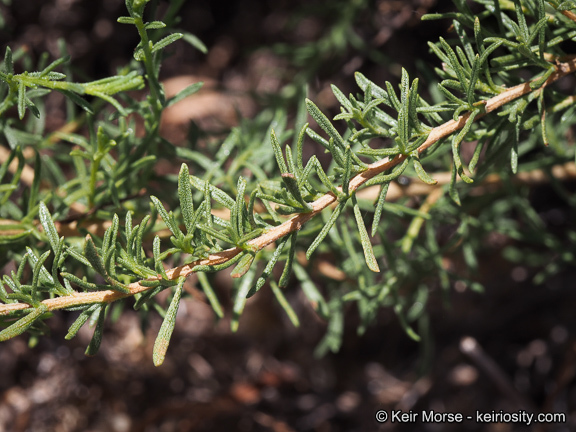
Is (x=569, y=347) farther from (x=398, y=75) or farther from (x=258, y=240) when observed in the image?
(x=258, y=240)

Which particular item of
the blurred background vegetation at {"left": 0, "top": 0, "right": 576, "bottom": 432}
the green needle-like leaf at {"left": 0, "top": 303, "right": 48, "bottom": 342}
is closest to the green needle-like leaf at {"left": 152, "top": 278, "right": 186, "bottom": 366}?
the green needle-like leaf at {"left": 0, "top": 303, "right": 48, "bottom": 342}

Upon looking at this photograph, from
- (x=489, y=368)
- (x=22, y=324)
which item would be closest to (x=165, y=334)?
(x=22, y=324)

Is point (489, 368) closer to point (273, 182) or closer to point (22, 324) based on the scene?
point (273, 182)

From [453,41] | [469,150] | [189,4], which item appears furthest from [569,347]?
[189,4]

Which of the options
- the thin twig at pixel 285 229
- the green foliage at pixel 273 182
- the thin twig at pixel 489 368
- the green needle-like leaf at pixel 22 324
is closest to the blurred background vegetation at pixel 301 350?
the thin twig at pixel 489 368

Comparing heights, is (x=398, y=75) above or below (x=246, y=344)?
above

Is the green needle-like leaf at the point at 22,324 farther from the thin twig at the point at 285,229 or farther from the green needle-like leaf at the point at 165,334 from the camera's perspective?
the green needle-like leaf at the point at 165,334

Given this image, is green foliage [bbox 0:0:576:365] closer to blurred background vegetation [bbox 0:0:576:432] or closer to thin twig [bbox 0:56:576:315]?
thin twig [bbox 0:56:576:315]
